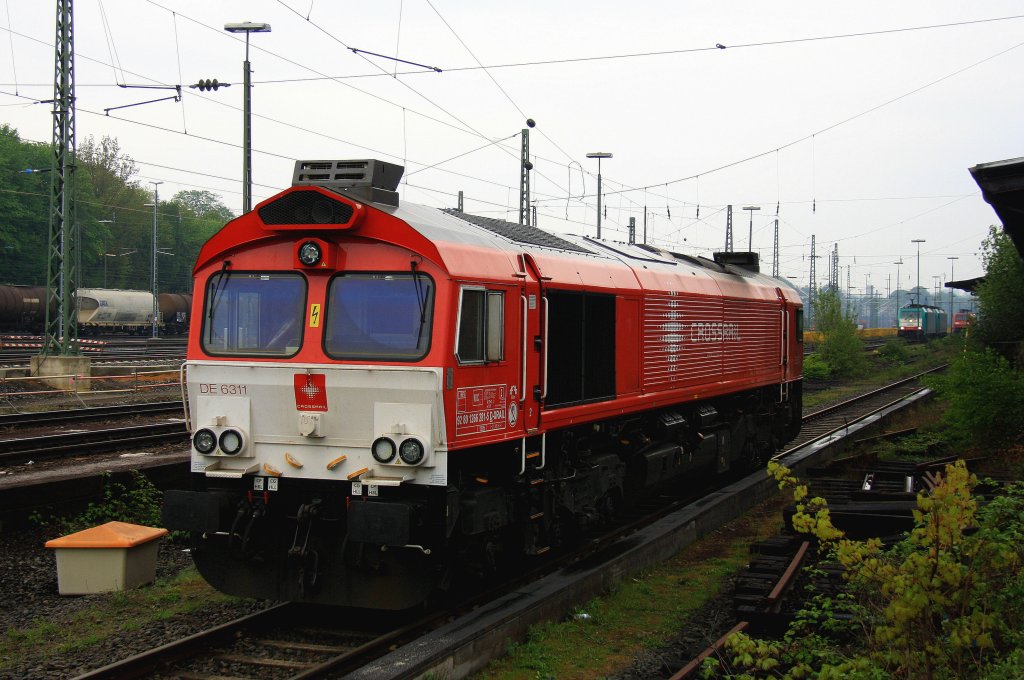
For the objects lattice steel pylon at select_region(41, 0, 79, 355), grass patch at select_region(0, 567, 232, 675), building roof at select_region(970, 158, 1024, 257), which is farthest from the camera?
lattice steel pylon at select_region(41, 0, 79, 355)

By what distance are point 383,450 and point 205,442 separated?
1676 millimetres

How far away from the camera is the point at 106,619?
8578 mm

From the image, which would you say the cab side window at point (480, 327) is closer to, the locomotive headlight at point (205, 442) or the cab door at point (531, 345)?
the cab door at point (531, 345)

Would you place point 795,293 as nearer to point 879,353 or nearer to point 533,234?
point 533,234

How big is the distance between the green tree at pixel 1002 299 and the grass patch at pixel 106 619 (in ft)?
85.2

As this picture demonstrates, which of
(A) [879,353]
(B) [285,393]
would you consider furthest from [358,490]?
(A) [879,353]

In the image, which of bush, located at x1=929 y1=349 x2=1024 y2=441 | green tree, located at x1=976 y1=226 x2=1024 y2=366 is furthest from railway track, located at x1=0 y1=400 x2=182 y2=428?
green tree, located at x1=976 y1=226 x2=1024 y2=366

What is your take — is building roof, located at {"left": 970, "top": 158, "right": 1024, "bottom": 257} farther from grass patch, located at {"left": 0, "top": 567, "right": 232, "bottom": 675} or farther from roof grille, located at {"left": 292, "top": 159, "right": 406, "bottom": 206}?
grass patch, located at {"left": 0, "top": 567, "right": 232, "bottom": 675}

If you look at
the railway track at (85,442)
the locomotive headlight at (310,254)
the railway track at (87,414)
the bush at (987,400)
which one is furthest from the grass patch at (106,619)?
the bush at (987,400)

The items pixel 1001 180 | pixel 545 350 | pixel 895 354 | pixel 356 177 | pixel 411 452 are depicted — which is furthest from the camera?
pixel 895 354

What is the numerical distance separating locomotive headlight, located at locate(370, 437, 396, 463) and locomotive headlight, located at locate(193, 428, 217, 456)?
4.98 feet

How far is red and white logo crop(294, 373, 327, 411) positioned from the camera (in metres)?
8.25

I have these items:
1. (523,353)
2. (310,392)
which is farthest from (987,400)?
(310,392)

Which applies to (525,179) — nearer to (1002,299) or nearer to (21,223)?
(1002,299)
